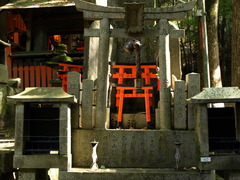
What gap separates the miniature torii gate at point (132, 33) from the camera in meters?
6.50

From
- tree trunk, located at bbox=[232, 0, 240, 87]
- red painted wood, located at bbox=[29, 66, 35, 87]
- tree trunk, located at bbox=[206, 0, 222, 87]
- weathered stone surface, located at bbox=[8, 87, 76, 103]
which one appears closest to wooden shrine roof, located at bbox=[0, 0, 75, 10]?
red painted wood, located at bbox=[29, 66, 35, 87]

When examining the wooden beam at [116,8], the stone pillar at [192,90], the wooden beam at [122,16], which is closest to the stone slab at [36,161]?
the stone pillar at [192,90]

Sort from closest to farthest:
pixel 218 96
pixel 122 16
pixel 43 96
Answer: pixel 218 96, pixel 43 96, pixel 122 16

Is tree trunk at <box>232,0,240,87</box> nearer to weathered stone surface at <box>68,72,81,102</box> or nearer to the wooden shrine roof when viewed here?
weathered stone surface at <box>68,72,81,102</box>

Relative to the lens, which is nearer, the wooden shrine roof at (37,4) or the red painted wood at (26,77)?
the wooden shrine roof at (37,4)

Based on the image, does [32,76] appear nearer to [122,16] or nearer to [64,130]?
[122,16]

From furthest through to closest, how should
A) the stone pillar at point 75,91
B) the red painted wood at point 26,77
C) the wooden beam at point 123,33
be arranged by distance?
Answer: the red painted wood at point 26,77 < the wooden beam at point 123,33 < the stone pillar at point 75,91

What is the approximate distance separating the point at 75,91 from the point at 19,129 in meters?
1.60

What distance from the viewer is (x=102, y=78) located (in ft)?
21.6

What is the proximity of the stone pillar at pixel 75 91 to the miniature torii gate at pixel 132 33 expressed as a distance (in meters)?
0.49

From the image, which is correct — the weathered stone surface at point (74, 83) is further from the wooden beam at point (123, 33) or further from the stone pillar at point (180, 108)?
the stone pillar at point (180, 108)

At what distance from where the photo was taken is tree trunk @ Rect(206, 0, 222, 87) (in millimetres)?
11414

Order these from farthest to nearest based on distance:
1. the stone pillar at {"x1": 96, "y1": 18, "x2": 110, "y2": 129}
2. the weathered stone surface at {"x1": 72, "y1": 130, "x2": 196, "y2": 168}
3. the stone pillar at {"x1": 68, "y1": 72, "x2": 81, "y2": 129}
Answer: the stone pillar at {"x1": 96, "y1": 18, "x2": 110, "y2": 129}, the stone pillar at {"x1": 68, "y1": 72, "x2": 81, "y2": 129}, the weathered stone surface at {"x1": 72, "y1": 130, "x2": 196, "y2": 168}

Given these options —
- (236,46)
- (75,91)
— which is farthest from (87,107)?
(236,46)
